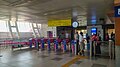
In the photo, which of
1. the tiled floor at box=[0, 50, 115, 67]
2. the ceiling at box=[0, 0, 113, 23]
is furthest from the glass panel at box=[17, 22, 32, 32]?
the tiled floor at box=[0, 50, 115, 67]

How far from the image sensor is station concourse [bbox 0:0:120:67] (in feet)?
24.9

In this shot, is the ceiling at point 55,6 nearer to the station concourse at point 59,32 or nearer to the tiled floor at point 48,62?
the station concourse at point 59,32

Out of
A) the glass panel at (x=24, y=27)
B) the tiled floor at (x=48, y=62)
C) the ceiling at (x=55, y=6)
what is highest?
the ceiling at (x=55, y=6)

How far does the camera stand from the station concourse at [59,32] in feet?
24.9

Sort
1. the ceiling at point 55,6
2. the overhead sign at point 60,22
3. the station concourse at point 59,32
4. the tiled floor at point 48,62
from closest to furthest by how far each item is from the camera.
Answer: the tiled floor at point 48,62
the ceiling at point 55,6
the station concourse at point 59,32
the overhead sign at point 60,22

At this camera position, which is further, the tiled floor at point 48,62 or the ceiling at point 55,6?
the ceiling at point 55,6

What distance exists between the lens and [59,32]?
18.8 meters

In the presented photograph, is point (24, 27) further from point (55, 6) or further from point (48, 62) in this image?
point (48, 62)

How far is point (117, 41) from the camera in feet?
15.6

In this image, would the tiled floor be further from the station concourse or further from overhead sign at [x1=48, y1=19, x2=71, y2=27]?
overhead sign at [x1=48, y1=19, x2=71, y2=27]

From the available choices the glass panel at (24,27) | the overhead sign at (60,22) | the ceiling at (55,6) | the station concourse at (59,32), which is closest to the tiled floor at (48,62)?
the station concourse at (59,32)

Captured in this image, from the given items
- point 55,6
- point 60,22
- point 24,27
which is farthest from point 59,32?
point 55,6

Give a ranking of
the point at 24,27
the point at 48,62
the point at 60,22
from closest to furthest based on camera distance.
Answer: the point at 48,62 → the point at 60,22 → the point at 24,27

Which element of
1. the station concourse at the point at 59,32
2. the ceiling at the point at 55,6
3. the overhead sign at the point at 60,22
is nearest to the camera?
the ceiling at the point at 55,6
